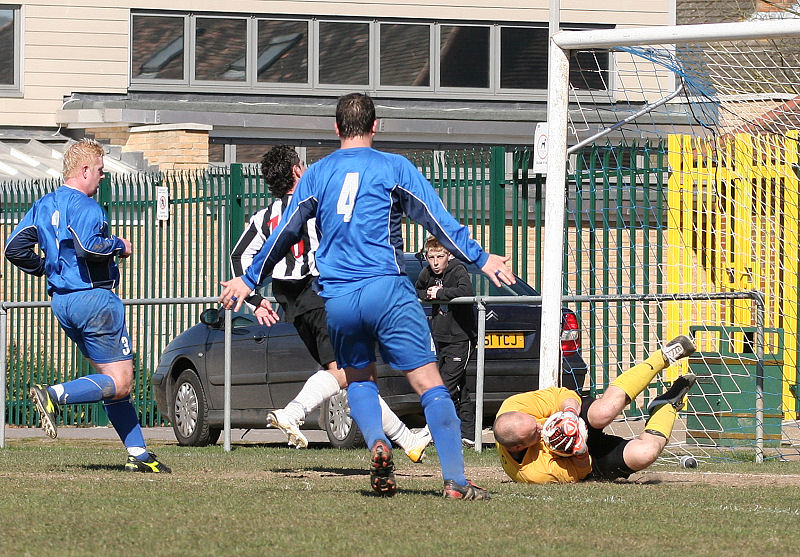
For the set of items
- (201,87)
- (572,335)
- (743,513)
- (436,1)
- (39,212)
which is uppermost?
(436,1)

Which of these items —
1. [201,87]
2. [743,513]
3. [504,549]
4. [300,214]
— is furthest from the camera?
[201,87]

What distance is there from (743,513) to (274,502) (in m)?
2.17

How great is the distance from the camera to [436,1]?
26078 mm

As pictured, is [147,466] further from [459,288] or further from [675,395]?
[459,288]

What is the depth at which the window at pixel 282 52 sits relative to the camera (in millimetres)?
25719

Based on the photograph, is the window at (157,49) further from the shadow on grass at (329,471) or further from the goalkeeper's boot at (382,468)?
the goalkeeper's boot at (382,468)

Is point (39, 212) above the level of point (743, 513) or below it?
above

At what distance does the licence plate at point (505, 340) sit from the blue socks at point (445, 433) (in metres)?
4.87

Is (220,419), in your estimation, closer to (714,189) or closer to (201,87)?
(714,189)

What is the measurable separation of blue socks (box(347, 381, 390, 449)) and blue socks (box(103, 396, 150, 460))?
6.77 ft

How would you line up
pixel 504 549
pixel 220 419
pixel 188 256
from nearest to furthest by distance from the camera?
pixel 504 549 < pixel 220 419 < pixel 188 256

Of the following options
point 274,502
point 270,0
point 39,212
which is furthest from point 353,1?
point 274,502

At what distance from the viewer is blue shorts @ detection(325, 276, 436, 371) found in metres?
7.30

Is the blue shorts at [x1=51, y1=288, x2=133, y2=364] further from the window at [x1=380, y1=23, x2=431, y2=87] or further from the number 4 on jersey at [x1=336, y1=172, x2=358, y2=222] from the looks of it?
the window at [x1=380, y1=23, x2=431, y2=87]
